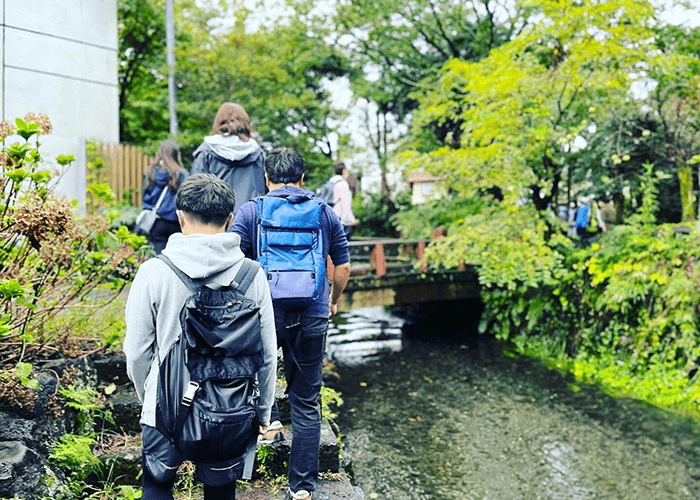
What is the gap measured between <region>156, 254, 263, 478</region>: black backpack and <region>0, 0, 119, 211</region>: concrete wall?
6.55m

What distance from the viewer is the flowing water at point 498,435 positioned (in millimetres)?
5957

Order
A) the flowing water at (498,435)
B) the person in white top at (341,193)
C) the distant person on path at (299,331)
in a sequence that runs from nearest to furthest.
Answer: the distant person on path at (299,331) < the flowing water at (498,435) < the person in white top at (341,193)

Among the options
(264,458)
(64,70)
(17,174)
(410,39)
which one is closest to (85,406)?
(264,458)

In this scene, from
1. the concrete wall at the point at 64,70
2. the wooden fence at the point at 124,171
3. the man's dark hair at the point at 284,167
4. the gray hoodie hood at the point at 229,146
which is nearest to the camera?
the man's dark hair at the point at 284,167

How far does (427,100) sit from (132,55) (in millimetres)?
11634

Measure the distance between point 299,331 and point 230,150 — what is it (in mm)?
1776

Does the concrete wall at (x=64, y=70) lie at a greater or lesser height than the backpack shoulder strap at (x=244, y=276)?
greater

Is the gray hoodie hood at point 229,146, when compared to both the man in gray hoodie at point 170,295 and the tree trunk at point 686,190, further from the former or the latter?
the tree trunk at point 686,190

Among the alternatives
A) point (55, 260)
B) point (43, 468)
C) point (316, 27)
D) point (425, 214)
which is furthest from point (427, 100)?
point (43, 468)

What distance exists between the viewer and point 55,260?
4.17 metres

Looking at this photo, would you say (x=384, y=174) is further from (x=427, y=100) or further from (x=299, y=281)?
(x=299, y=281)

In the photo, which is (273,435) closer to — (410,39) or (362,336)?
(362,336)

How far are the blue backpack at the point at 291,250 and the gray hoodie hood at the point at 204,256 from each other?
759mm

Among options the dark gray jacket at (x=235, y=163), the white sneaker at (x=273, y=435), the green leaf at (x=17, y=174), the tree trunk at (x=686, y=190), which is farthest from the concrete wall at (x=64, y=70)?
the tree trunk at (x=686, y=190)
